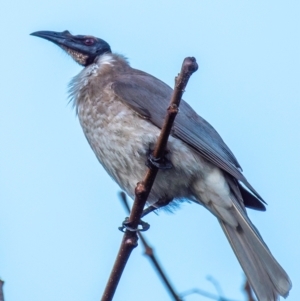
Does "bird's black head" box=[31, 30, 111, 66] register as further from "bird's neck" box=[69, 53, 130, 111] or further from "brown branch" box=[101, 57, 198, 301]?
"brown branch" box=[101, 57, 198, 301]

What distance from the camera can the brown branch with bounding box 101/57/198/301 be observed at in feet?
11.4

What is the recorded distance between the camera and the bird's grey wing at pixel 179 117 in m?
5.38

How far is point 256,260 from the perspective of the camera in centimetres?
511

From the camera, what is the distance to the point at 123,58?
6930 mm

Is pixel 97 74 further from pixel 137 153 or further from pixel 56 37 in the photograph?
pixel 137 153

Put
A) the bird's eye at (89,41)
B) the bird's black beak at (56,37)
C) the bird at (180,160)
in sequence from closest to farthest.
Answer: the bird at (180,160), the bird's black beak at (56,37), the bird's eye at (89,41)

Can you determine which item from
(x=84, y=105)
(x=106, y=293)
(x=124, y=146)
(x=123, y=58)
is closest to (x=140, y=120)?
(x=124, y=146)

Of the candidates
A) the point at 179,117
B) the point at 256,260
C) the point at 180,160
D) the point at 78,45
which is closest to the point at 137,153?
the point at 180,160

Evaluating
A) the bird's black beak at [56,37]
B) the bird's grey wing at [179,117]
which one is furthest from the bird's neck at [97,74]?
the bird's black beak at [56,37]

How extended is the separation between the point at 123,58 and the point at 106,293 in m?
3.97

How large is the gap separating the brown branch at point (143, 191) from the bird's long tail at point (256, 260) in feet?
4.36

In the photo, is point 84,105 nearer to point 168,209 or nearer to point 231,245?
point 168,209

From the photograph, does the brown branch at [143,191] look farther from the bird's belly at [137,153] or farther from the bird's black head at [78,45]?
the bird's black head at [78,45]

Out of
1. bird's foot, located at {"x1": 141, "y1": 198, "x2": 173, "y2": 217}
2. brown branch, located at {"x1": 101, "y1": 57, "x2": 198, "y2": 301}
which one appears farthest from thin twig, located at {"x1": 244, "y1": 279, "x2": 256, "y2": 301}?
bird's foot, located at {"x1": 141, "y1": 198, "x2": 173, "y2": 217}
